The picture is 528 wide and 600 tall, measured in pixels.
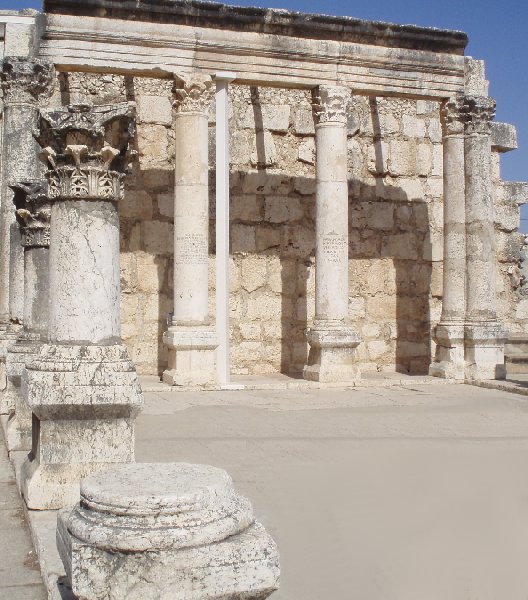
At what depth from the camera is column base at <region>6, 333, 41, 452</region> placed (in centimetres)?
699

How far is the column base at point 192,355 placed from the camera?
39.7 ft

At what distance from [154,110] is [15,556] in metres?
10.8

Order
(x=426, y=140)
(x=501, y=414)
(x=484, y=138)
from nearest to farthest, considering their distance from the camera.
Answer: (x=501, y=414) < (x=484, y=138) < (x=426, y=140)

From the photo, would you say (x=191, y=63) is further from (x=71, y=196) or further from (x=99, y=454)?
(x=99, y=454)

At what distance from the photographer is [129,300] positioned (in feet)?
46.1

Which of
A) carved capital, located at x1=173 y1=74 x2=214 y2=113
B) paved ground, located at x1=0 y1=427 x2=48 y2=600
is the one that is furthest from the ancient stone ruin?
paved ground, located at x1=0 y1=427 x2=48 y2=600

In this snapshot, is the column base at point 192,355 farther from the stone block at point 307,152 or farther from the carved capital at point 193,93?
the stone block at point 307,152

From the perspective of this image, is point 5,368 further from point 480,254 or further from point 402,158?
point 402,158

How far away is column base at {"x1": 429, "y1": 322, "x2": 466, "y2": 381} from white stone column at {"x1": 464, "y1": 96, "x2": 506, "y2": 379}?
11 cm

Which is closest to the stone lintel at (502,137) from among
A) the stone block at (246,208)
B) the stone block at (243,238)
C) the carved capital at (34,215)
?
the stone block at (246,208)

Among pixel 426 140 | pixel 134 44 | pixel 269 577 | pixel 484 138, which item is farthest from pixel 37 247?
pixel 426 140

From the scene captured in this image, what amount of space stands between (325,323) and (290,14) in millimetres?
4837

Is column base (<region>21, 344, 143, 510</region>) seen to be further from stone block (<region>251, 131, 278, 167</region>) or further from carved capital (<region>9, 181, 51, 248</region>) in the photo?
stone block (<region>251, 131, 278, 167</region>)

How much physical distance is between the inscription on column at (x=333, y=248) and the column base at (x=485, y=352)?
2.61 m
